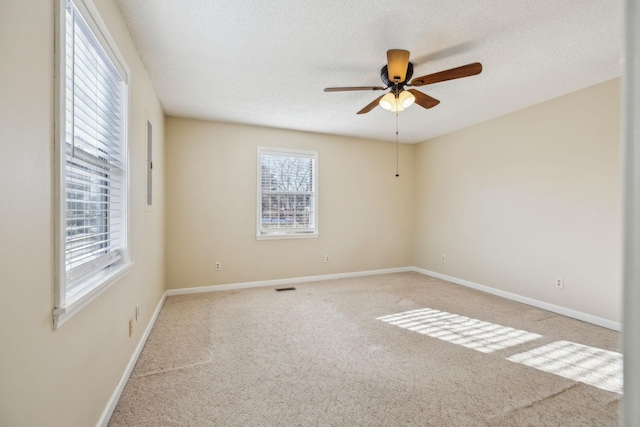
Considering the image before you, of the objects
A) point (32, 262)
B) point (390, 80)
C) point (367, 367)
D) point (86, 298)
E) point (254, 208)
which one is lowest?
point (367, 367)

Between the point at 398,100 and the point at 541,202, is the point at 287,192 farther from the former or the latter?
the point at 541,202

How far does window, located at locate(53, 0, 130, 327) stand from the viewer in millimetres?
1267

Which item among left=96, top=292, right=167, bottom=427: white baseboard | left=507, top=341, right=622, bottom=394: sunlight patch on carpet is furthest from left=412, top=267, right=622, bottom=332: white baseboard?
left=96, top=292, right=167, bottom=427: white baseboard

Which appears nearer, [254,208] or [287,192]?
[254,208]

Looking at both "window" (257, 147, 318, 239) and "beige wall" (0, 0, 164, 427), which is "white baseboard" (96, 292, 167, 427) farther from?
"window" (257, 147, 318, 239)

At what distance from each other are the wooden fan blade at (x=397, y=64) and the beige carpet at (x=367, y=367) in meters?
2.23

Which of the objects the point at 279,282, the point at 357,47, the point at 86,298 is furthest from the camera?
the point at 279,282

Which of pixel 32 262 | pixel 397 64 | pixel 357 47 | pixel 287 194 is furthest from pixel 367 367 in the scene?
pixel 287 194

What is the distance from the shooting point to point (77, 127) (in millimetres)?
1492

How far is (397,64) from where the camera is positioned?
7.91 ft

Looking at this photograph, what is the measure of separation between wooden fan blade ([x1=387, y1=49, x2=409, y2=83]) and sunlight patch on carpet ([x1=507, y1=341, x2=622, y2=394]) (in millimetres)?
2390

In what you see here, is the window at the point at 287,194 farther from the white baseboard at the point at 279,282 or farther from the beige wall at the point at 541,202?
the beige wall at the point at 541,202

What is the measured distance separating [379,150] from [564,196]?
280 cm

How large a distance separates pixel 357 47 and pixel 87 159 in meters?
2.00
